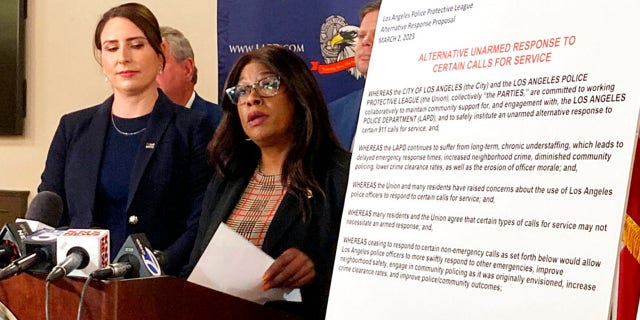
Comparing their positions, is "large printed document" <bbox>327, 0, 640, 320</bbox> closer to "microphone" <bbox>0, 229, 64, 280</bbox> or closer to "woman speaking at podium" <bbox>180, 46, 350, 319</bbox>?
"microphone" <bbox>0, 229, 64, 280</bbox>

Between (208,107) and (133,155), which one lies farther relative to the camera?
(208,107)

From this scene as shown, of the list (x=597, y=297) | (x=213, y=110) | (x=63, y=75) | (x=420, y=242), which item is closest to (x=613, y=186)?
(x=597, y=297)

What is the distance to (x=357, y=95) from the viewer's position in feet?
11.7

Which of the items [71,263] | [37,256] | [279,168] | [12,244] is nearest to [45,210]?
[12,244]

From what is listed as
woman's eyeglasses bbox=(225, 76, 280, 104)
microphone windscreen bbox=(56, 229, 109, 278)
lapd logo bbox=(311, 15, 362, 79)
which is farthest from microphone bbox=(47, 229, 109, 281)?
lapd logo bbox=(311, 15, 362, 79)

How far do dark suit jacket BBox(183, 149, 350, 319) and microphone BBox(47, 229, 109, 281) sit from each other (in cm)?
69

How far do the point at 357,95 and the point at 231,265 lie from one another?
1418 millimetres

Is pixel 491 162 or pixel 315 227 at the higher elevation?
pixel 491 162

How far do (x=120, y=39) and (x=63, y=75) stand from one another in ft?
7.23

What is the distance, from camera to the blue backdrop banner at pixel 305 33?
3652 millimetres

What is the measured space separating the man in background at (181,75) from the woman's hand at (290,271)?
1798 mm

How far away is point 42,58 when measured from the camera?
5266 mm

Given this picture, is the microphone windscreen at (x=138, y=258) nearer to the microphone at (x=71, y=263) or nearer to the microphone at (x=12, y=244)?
the microphone at (x=71, y=263)

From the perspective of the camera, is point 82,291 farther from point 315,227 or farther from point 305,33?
point 305,33
